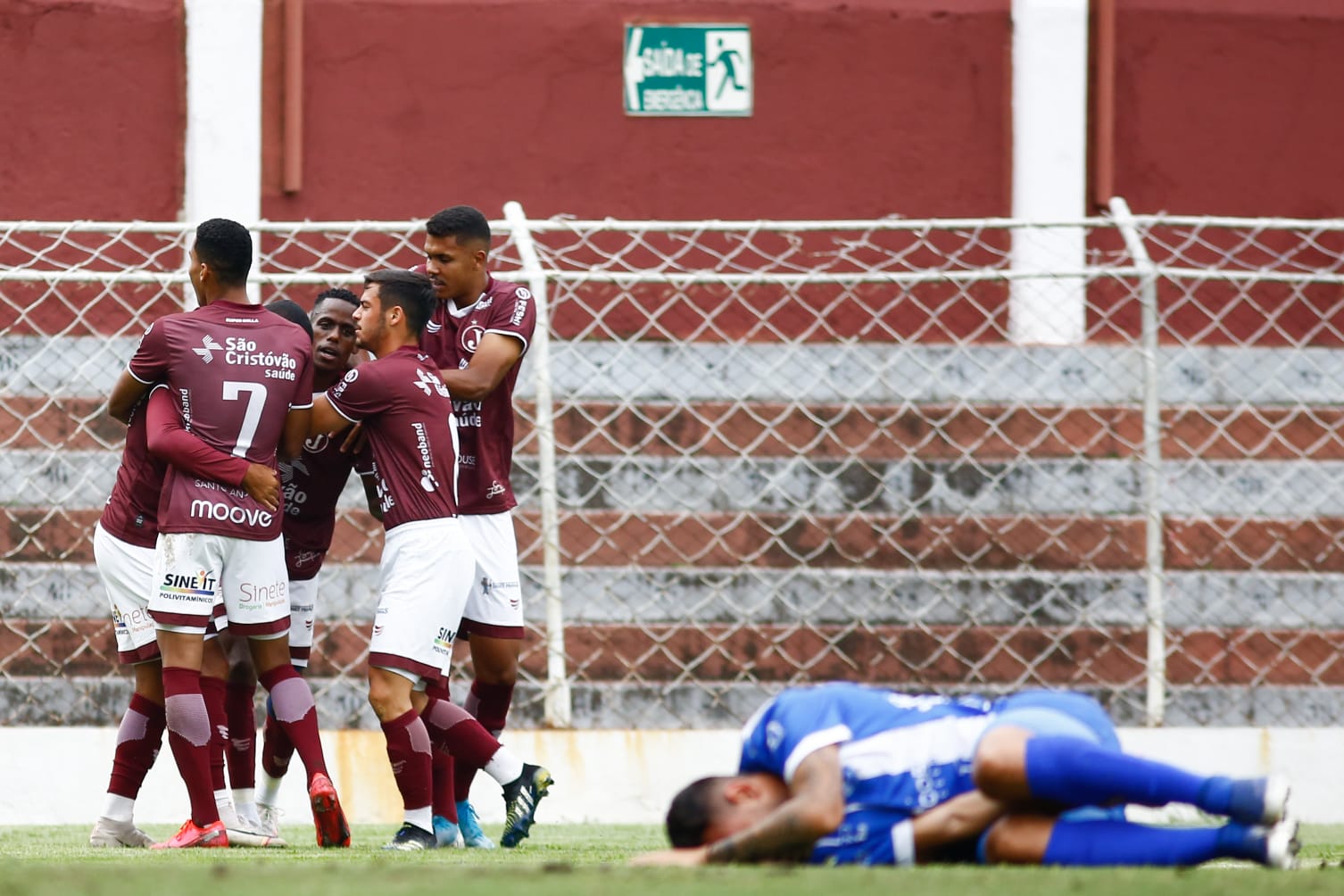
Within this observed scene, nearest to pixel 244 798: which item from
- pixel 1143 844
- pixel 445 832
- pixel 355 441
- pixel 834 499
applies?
pixel 445 832

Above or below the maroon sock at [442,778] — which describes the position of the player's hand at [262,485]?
above

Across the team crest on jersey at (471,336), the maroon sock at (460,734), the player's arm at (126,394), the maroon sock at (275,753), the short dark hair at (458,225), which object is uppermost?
the short dark hair at (458,225)

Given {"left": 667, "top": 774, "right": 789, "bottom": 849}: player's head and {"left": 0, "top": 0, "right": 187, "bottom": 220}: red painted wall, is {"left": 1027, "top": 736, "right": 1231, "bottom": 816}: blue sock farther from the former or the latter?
{"left": 0, "top": 0, "right": 187, "bottom": 220}: red painted wall

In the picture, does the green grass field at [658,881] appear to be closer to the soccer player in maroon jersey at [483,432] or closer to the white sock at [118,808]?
the white sock at [118,808]

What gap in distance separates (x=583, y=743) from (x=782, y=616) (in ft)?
4.40

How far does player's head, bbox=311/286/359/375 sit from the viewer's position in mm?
5723

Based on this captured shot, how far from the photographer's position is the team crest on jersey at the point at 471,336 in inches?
216

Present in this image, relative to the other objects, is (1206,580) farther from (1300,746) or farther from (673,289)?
(673,289)

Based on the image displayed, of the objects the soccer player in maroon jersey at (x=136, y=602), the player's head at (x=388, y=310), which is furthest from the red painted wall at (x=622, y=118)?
the soccer player in maroon jersey at (x=136, y=602)

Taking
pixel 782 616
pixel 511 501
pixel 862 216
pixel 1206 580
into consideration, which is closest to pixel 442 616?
pixel 511 501

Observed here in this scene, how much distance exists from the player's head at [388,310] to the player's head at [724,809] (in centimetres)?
208

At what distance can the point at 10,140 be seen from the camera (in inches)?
350

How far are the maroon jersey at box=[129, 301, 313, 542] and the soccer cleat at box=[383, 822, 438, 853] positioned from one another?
0.92 metres

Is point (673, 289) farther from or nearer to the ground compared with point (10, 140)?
nearer to the ground
